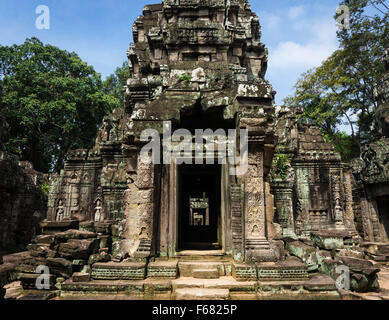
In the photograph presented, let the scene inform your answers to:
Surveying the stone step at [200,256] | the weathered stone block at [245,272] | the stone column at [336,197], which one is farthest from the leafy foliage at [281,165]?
the weathered stone block at [245,272]

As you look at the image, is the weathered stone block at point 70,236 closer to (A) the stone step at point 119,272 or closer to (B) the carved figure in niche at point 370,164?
(A) the stone step at point 119,272

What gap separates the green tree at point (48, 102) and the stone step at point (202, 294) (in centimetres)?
1845

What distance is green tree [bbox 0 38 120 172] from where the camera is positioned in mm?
19219

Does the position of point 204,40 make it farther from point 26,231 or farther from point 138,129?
point 26,231

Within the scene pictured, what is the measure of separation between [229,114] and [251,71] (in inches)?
240

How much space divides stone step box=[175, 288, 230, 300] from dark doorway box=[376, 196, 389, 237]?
1033cm

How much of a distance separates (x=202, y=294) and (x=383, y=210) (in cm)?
1078

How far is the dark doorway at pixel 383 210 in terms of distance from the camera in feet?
36.6

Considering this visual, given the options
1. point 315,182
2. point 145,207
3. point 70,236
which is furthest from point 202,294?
point 315,182

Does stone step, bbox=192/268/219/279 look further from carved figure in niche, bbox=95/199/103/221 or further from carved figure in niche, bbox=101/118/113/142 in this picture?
carved figure in niche, bbox=101/118/113/142

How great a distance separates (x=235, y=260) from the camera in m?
4.59

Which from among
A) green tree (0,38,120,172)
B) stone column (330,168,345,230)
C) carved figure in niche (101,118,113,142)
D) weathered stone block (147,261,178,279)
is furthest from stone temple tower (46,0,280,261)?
green tree (0,38,120,172)

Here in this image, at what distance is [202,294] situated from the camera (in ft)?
12.5
